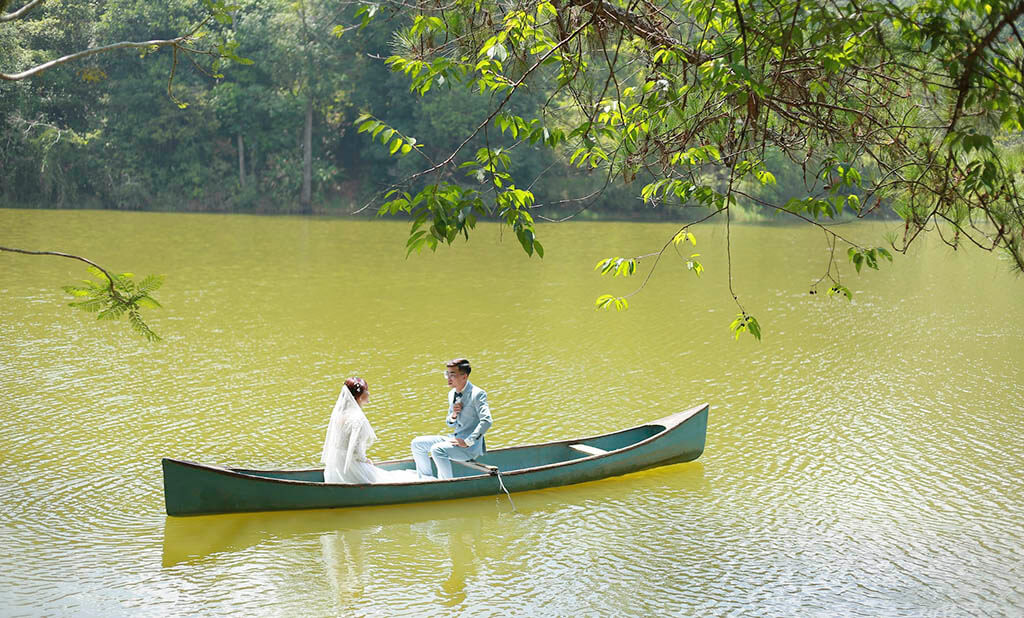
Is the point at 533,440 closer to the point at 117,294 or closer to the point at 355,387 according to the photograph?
the point at 355,387

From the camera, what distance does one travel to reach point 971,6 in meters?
4.07

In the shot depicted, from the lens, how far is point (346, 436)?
7371 mm

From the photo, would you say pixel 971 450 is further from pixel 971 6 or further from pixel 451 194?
pixel 451 194

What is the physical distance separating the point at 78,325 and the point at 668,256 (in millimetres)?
16159

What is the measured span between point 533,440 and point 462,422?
5.90 ft

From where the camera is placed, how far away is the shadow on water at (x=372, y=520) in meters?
6.89

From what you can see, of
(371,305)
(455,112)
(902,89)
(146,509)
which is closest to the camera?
(902,89)

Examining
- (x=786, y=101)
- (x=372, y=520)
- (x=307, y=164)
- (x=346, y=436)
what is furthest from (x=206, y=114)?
(x=786, y=101)

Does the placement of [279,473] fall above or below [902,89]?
below

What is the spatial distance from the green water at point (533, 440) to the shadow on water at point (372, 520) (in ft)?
0.07

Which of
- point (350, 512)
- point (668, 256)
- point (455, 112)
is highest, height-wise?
point (455, 112)

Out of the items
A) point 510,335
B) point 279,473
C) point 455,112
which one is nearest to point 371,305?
point 510,335

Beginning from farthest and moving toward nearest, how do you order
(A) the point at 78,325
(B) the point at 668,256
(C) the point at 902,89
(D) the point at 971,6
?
(B) the point at 668,256
(A) the point at 78,325
(C) the point at 902,89
(D) the point at 971,6

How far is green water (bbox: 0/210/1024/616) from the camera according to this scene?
6.42 m
